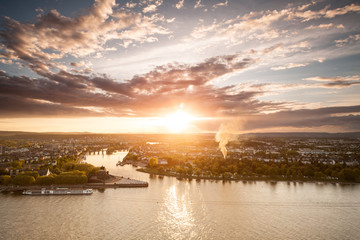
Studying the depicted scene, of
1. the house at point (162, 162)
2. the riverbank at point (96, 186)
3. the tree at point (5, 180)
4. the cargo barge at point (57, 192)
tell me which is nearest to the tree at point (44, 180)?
the riverbank at point (96, 186)

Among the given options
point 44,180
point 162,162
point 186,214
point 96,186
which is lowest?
point 186,214

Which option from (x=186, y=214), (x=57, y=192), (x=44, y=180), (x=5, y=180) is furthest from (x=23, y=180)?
(x=186, y=214)

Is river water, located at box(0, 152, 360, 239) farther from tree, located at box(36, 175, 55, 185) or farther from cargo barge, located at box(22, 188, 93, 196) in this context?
tree, located at box(36, 175, 55, 185)

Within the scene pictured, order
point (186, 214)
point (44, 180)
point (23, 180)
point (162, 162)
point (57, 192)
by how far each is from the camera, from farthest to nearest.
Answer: point (162, 162)
point (44, 180)
point (23, 180)
point (57, 192)
point (186, 214)

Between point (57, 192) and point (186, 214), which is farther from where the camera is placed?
point (57, 192)

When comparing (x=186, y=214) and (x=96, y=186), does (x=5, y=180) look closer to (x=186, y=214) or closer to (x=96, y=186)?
(x=96, y=186)

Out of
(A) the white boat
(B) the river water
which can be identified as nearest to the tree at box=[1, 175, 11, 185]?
(B) the river water

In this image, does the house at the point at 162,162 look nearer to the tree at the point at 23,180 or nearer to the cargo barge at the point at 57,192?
the cargo barge at the point at 57,192

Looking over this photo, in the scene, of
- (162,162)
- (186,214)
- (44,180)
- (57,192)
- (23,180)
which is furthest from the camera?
(162,162)
